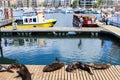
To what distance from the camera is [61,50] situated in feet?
92.8

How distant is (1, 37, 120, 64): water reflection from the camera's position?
972 inches

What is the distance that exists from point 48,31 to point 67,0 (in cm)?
14347

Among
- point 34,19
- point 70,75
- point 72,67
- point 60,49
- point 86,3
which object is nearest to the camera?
point 70,75

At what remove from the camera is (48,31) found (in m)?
39.1

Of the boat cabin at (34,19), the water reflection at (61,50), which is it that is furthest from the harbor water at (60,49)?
the boat cabin at (34,19)

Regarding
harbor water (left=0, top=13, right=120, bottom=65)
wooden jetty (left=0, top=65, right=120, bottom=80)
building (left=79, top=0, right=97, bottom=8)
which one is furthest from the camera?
building (left=79, top=0, right=97, bottom=8)

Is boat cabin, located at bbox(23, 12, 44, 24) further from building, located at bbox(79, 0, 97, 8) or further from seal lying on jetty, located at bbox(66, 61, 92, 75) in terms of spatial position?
building, located at bbox(79, 0, 97, 8)

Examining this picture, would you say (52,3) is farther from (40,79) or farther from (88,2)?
(40,79)

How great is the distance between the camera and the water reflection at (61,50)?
24.7m

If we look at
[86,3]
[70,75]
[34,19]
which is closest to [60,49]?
[70,75]

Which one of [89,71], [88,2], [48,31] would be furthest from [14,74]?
[88,2]

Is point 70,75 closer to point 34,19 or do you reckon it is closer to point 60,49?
point 60,49

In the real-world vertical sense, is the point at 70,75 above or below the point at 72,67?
below

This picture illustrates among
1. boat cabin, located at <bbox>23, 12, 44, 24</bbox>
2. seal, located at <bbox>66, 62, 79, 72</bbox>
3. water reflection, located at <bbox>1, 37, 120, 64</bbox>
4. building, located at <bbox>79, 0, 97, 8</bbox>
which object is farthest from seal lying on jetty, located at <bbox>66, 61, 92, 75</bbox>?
building, located at <bbox>79, 0, 97, 8</bbox>
